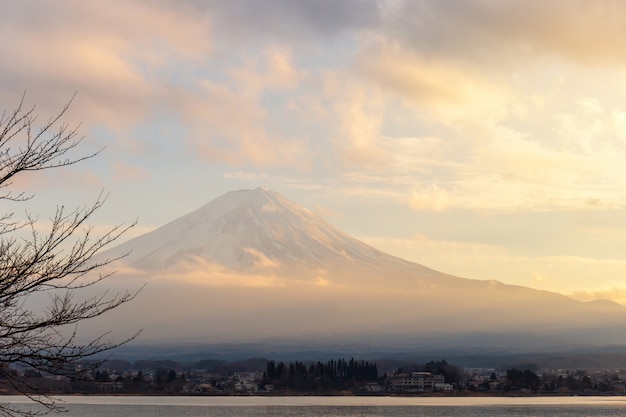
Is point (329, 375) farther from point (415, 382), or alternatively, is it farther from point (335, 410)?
point (335, 410)

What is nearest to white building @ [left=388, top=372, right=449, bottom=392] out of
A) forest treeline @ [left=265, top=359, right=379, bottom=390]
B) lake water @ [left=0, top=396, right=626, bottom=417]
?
forest treeline @ [left=265, top=359, right=379, bottom=390]

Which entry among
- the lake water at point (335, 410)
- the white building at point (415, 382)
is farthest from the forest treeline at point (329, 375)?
the lake water at point (335, 410)

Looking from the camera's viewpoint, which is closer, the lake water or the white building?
the lake water

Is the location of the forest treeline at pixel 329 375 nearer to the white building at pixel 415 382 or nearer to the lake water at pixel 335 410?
the white building at pixel 415 382

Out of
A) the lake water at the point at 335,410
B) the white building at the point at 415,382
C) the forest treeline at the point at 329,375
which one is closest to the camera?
the lake water at the point at 335,410

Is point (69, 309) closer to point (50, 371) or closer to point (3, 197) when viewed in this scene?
point (50, 371)

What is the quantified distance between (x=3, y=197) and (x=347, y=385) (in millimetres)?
171079

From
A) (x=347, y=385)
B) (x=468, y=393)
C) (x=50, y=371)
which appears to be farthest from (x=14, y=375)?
(x=468, y=393)

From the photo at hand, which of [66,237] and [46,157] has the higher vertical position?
[46,157]

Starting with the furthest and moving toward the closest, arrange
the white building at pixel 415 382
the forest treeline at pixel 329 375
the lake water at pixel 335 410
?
the white building at pixel 415 382, the forest treeline at pixel 329 375, the lake water at pixel 335 410

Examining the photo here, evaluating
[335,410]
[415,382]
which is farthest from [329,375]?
[335,410]

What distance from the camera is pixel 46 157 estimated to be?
41.3 feet

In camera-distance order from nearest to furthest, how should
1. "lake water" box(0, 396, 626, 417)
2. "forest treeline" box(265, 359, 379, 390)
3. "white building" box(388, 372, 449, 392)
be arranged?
"lake water" box(0, 396, 626, 417)
"forest treeline" box(265, 359, 379, 390)
"white building" box(388, 372, 449, 392)

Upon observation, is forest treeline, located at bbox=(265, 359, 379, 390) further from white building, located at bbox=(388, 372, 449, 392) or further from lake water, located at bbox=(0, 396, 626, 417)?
lake water, located at bbox=(0, 396, 626, 417)
